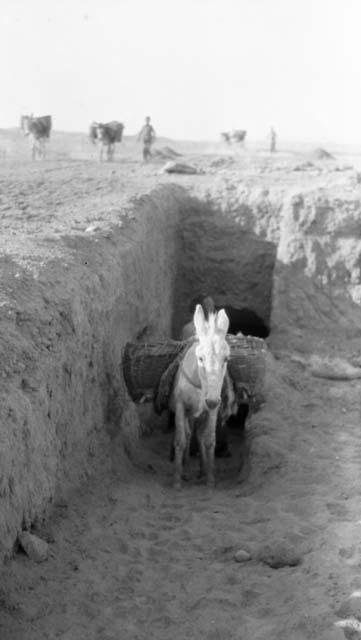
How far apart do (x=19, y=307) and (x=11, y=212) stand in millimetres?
5952

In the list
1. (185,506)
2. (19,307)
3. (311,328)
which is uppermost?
(19,307)

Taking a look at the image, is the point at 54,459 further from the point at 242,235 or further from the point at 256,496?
the point at 242,235

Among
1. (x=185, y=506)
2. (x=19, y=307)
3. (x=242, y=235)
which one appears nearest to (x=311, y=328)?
(x=242, y=235)

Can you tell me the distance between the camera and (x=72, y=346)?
6.79 m

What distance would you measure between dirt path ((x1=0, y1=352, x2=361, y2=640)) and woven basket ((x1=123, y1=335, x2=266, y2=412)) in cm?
81

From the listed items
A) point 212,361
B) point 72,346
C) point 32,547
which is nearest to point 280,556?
point 32,547

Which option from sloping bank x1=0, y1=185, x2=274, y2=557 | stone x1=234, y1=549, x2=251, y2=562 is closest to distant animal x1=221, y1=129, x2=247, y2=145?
sloping bank x1=0, y1=185, x2=274, y2=557

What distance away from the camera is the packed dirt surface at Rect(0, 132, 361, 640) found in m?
5.11

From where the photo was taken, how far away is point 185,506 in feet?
24.4

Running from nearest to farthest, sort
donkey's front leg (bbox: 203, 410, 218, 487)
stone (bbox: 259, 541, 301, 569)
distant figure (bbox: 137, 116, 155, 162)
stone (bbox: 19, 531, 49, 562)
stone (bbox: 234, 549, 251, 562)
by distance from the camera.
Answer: stone (bbox: 19, 531, 49, 562) → stone (bbox: 259, 541, 301, 569) → stone (bbox: 234, 549, 251, 562) → donkey's front leg (bbox: 203, 410, 218, 487) → distant figure (bbox: 137, 116, 155, 162)

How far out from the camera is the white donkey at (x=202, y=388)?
24.3 ft

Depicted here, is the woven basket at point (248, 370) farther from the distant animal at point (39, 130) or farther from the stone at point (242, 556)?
the distant animal at point (39, 130)

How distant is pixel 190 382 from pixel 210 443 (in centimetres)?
82

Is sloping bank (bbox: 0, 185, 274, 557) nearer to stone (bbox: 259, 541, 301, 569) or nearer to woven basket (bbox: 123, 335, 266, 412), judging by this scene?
woven basket (bbox: 123, 335, 266, 412)
